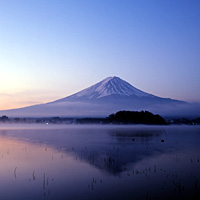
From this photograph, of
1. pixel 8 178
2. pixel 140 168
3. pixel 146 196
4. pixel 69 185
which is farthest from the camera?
pixel 140 168

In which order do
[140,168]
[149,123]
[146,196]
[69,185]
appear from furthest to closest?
[149,123] → [140,168] → [69,185] → [146,196]

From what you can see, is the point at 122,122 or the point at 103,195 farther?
the point at 122,122

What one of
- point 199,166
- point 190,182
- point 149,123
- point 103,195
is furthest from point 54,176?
point 149,123

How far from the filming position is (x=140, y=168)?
15.5 metres

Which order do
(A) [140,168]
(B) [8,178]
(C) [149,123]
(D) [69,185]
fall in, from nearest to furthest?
(D) [69,185] → (B) [8,178] → (A) [140,168] → (C) [149,123]

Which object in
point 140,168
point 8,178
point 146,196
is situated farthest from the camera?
point 140,168

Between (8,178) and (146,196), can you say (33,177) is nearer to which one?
(8,178)

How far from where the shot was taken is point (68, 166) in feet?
53.6

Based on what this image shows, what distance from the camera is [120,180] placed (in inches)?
492

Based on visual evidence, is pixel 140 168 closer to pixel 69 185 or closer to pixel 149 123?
pixel 69 185

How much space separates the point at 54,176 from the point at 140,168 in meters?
Result: 5.14

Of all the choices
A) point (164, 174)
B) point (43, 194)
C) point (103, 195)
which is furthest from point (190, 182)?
point (43, 194)

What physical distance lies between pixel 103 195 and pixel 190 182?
4410 millimetres

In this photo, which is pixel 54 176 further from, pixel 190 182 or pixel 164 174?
pixel 190 182
